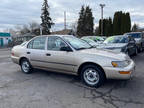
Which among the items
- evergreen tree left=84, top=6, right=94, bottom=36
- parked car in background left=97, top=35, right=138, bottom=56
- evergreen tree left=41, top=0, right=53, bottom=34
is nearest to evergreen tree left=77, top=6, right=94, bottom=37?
evergreen tree left=84, top=6, right=94, bottom=36

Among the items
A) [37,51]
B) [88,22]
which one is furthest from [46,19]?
[37,51]

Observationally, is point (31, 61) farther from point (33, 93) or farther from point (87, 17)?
point (87, 17)

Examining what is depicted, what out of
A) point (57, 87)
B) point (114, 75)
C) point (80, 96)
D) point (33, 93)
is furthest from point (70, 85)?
point (114, 75)

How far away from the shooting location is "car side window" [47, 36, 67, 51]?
4463 mm

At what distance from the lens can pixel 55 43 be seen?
4.65 meters

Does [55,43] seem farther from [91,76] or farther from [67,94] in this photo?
[67,94]

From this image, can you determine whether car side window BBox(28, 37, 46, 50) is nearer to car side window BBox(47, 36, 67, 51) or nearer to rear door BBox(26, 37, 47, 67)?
rear door BBox(26, 37, 47, 67)

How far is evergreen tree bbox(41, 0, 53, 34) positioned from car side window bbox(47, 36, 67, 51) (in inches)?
1354

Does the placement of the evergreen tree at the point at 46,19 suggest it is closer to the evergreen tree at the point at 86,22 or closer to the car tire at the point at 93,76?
the evergreen tree at the point at 86,22

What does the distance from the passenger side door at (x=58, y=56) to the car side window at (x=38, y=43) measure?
30cm

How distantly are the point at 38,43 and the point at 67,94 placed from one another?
8.35 feet

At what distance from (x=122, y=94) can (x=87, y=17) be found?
3955cm

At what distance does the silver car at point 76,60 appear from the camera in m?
3.61

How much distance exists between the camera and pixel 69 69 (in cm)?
428
